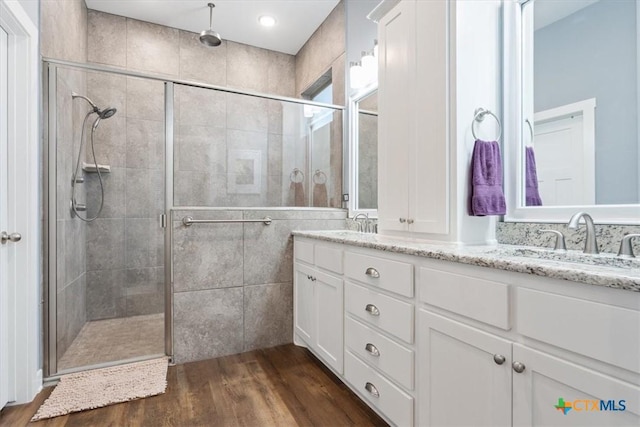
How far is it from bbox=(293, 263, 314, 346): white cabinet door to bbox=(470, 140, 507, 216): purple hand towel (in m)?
1.23

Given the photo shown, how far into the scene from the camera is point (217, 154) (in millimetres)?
2605

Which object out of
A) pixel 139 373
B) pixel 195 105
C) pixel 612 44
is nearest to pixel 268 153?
pixel 195 105

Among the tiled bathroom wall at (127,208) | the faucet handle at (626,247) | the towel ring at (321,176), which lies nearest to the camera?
the faucet handle at (626,247)

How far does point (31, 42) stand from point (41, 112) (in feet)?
1.25

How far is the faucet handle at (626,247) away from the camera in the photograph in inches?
46.2

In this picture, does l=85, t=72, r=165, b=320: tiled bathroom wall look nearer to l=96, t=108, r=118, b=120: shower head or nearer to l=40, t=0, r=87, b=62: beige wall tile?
l=96, t=108, r=118, b=120: shower head

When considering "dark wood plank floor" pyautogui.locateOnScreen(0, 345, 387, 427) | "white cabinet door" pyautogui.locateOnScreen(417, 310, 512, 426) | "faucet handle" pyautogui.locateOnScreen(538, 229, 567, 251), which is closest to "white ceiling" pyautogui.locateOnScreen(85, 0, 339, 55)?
"faucet handle" pyautogui.locateOnScreen(538, 229, 567, 251)

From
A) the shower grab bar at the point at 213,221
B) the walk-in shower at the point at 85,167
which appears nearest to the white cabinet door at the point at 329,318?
the shower grab bar at the point at 213,221

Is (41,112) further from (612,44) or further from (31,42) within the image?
(612,44)

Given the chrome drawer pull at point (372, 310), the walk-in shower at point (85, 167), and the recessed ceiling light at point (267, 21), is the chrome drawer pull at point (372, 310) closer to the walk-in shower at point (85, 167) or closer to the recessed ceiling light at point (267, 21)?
the walk-in shower at point (85, 167)

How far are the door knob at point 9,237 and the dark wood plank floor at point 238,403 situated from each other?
2.98 ft

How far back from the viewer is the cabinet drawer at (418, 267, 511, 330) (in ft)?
3.36

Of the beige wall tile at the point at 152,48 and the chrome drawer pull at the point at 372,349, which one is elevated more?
the beige wall tile at the point at 152,48

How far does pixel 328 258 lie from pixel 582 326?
1384 millimetres
